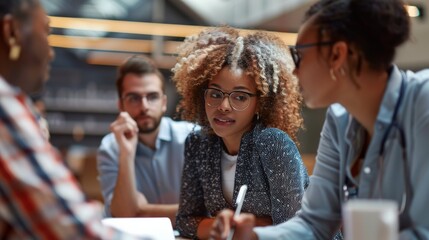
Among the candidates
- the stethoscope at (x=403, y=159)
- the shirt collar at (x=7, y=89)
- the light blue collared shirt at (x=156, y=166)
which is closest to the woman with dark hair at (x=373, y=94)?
the stethoscope at (x=403, y=159)

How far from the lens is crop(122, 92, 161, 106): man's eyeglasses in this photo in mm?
3414

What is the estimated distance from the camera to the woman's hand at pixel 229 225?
1.48 m

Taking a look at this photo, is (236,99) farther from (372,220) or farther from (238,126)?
(372,220)

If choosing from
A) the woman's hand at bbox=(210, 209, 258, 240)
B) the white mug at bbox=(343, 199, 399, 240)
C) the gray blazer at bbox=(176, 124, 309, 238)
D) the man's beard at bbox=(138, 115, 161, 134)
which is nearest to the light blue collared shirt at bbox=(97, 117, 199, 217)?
→ the man's beard at bbox=(138, 115, 161, 134)

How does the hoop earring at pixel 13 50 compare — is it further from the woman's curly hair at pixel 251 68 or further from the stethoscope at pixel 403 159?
the woman's curly hair at pixel 251 68

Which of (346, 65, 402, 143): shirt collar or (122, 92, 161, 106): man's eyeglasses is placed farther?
(122, 92, 161, 106): man's eyeglasses

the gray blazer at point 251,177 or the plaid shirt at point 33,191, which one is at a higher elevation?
the plaid shirt at point 33,191

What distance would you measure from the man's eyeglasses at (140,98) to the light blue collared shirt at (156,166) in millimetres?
130

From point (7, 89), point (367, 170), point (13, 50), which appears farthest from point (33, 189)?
point (367, 170)

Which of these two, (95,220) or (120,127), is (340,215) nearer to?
(95,220)

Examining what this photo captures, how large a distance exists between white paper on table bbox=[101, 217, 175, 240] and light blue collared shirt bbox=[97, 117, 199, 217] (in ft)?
4.03

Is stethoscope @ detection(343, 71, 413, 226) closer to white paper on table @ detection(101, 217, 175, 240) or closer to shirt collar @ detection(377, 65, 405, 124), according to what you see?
shirt collar @ detection(377, 65, 405, 124)

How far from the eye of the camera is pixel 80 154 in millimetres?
5996

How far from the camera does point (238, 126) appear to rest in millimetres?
2316
